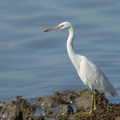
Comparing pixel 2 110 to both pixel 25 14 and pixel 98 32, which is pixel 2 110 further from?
pixel 25 14

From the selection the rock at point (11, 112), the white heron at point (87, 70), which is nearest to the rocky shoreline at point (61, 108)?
the rock at point (11, 112)

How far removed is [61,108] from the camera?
1167 centimetres

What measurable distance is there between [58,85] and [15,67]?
2253 millimetres

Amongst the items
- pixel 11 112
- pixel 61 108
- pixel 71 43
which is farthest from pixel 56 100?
pixel 11 112

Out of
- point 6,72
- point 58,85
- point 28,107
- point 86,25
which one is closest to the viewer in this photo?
point 28,107

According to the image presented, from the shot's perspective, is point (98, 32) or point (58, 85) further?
point (98, 32)

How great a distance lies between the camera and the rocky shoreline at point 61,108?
10.5 metres

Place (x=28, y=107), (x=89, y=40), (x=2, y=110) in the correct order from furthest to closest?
1. (x=89, y=40)
2. (x=28, y=107)
3. (x=2, y=110)

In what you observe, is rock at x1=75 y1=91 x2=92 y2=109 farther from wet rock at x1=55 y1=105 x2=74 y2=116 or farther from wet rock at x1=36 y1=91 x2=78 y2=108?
wet rock at x1=55 y1=105 x2=74 y2=116

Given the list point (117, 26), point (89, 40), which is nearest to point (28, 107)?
point (89, 40)

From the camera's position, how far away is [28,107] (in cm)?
1238

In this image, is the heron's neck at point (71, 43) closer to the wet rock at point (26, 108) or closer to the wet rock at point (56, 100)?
the wet rock at point (56, 100)

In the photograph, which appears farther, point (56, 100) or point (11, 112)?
point (56, 100)

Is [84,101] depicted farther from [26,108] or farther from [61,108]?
[26,108]
